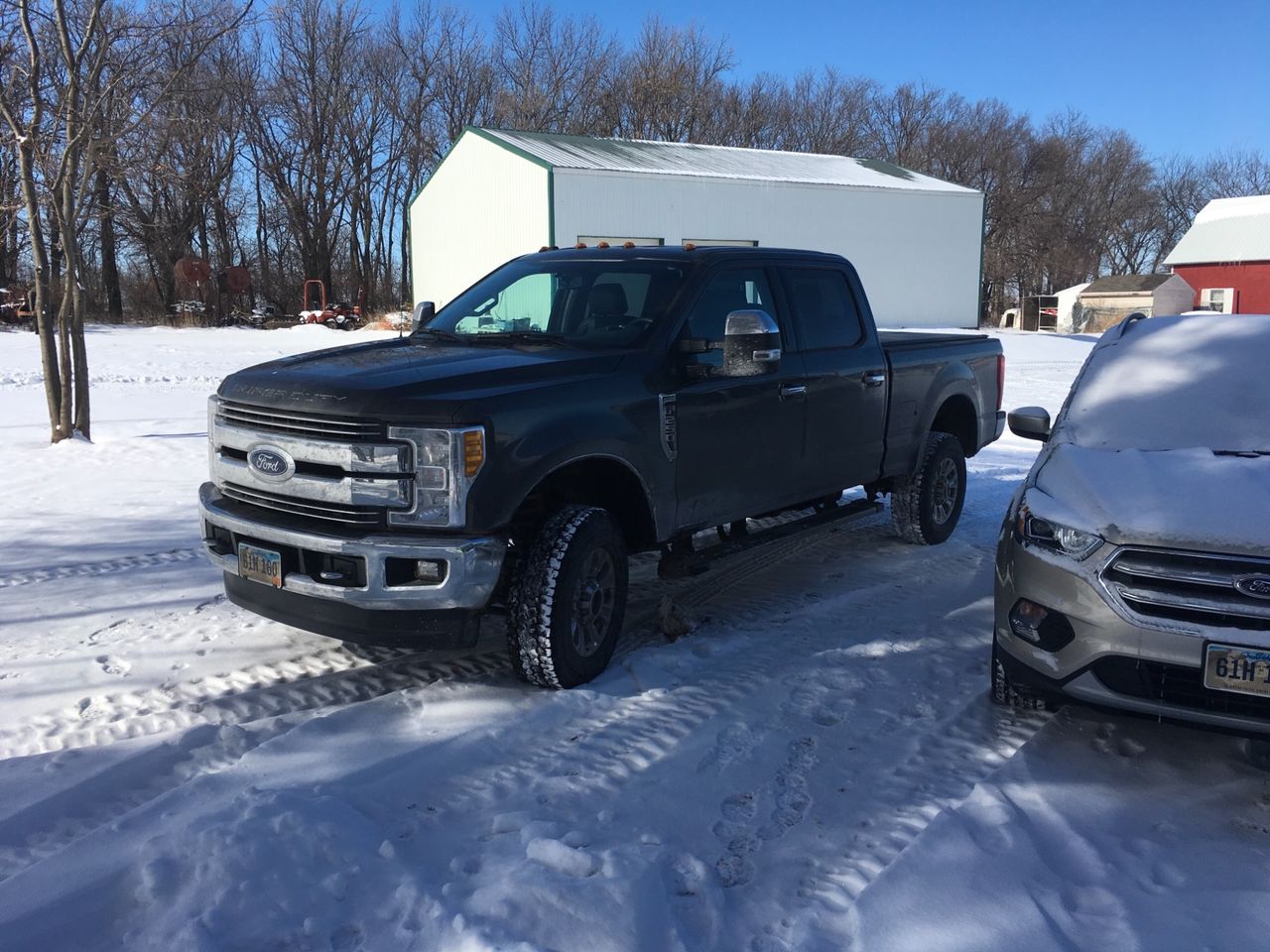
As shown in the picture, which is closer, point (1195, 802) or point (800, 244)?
point (1195, 802)

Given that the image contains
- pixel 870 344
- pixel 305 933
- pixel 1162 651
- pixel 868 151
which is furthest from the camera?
pixel 868 151

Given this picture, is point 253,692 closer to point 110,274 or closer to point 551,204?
point 551,204

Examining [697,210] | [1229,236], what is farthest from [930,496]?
[1229,236]

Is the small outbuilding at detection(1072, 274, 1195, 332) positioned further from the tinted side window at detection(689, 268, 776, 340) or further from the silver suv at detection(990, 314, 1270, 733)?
the silver suv at detection(990, 314, 1270, 733)

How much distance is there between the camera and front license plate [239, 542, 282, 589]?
420 cm

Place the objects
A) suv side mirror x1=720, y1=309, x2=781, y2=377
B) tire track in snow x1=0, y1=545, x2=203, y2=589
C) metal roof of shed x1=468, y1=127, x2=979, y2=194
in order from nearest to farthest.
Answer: suv side mirror x1=720, y1=309, x2=781, y2=377 → tire track in snow x1=0, y1=545, x2=203, y2=589 → metal roof of shed x1=468, y1=127, x2=979, y2=194

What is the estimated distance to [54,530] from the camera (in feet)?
22.4

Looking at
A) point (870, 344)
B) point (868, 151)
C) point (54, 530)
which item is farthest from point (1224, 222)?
point (54, 530)

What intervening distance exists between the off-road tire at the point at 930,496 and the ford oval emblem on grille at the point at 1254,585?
3.57m

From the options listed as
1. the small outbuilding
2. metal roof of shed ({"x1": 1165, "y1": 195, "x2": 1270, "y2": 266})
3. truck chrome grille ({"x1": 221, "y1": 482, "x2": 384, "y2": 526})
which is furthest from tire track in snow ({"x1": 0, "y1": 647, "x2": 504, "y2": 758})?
metal roof of shed ({"x1": 1165, "y1": 195, "x2": 1270, "y2": 266})

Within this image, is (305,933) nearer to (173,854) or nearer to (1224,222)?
(173,854)

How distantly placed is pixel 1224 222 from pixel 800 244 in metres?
25.2

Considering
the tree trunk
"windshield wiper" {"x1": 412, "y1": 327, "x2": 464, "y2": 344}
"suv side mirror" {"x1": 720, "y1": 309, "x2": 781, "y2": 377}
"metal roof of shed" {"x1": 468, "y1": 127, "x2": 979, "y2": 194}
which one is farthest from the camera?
the tree trunk

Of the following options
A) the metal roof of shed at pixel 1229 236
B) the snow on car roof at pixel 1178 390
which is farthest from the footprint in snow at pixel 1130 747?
the metal roof of shed at pixel 1229 236
